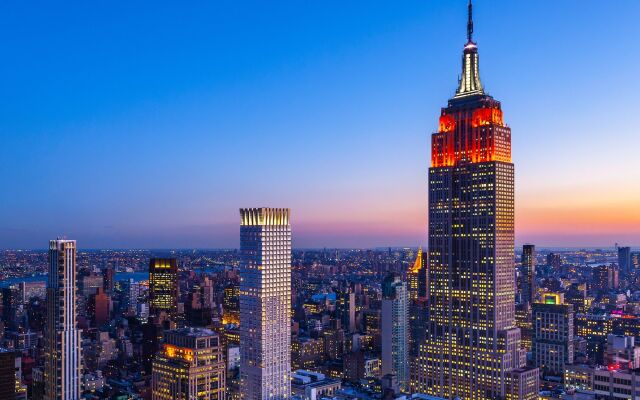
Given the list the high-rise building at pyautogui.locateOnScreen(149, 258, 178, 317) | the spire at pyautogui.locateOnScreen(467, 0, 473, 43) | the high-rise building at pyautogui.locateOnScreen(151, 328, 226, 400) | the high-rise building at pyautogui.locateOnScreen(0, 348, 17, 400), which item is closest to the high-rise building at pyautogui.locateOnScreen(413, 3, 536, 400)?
the spire at pyautogui.locateOnScreen(467, 0, 473, 43)

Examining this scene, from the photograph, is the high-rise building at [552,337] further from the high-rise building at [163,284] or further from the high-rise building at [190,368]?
the high-rise building at [163,284]

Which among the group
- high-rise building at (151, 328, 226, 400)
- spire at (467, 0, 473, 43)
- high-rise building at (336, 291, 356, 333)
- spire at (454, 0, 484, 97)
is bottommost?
high-rise building at (336, 291, 356, 333)

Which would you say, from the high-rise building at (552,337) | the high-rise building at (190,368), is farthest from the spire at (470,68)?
the high-rise building at (190,368)

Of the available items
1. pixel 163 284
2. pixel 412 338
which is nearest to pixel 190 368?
pixel 412 338

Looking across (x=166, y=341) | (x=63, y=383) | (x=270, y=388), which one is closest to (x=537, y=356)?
Result: (x=270, y=388)

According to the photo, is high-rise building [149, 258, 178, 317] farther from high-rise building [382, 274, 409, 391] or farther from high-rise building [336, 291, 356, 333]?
high-rise building [382, 274, 409, 391]

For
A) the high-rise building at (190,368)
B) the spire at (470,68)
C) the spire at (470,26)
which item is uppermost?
the spire at (470,26)

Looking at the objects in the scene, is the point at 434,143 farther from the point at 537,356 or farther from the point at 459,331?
the point at 537,356
